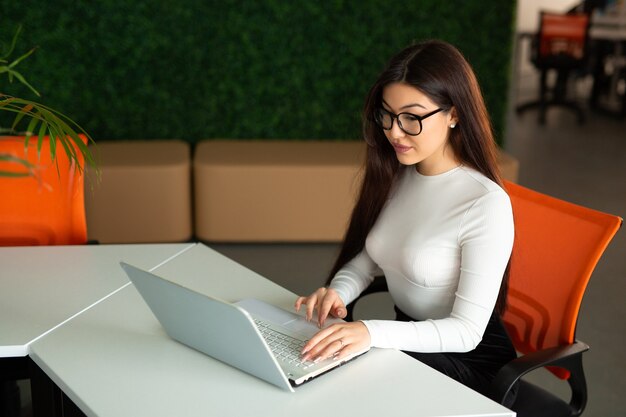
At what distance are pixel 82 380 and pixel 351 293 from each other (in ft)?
2.70

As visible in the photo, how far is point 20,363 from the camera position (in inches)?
92.6

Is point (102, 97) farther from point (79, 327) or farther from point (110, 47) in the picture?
point (79, 327)

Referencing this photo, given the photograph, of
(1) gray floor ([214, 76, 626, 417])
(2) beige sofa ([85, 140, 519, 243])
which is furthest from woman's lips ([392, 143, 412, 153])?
(2) beige sofa ([85, 140, 519, 243])

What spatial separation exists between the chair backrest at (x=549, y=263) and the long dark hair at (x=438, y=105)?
4.1 inches

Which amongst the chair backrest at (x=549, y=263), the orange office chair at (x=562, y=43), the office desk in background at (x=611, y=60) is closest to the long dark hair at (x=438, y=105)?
the chair backrest at (x=549, y=263)

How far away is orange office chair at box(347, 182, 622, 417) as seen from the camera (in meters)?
2.11

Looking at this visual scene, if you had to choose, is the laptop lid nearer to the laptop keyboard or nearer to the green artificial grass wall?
the laptop keyboard

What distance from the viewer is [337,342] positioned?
1.83 metres

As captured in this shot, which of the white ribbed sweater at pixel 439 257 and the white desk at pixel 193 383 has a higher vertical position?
the white ribbed sweater at pixel 439 257

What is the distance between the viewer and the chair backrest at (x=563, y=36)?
7.99 metres

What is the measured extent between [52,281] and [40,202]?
672 millimetres

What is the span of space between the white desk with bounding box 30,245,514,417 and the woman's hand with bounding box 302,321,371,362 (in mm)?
34

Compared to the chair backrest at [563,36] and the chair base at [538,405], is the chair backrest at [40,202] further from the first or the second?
the chair backrest at [563,36]

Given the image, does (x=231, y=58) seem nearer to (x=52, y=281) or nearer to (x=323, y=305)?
(x=52, y=281)
